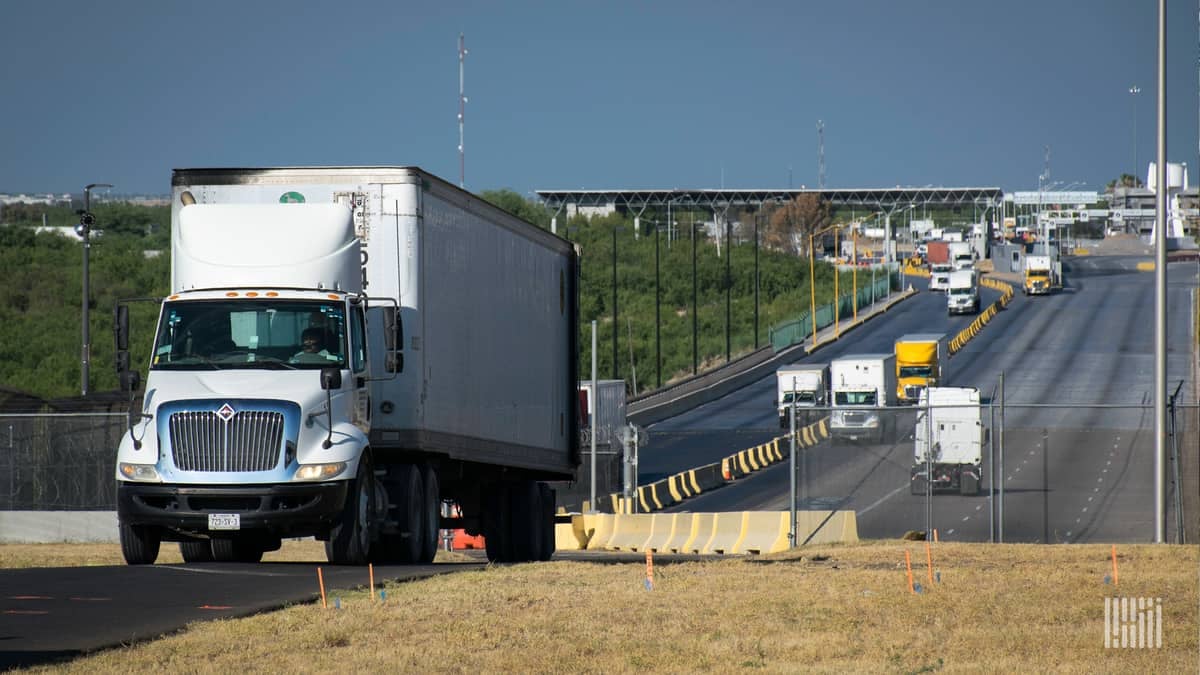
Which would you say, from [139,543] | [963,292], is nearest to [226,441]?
[139,543]

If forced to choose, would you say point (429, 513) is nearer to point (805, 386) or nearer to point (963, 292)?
point (805, 386)

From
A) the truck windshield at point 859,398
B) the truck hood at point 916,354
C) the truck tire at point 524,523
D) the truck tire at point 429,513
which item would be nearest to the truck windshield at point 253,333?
the truck tire at point 429,513

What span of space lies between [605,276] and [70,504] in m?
107

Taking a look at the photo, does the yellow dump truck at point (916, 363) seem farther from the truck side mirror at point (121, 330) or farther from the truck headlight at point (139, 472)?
the truck headlight at point (139, 472)

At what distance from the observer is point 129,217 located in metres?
167

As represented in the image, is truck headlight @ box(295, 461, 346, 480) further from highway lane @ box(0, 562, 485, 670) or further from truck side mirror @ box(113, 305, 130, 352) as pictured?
truck side mirror @ box(113, 305, 130, 352)

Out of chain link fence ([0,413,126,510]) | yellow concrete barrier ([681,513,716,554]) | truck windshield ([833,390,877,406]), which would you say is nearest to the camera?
yellow concrete barrier ([681,513,716,554])

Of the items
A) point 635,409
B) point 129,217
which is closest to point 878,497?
point 635,409

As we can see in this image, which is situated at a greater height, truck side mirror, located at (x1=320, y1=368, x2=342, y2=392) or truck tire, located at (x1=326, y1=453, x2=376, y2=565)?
truck side mirror, located at (x1=320, y1=368, x2=342, y2=392)

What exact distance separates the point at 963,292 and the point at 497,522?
89847 millimetres

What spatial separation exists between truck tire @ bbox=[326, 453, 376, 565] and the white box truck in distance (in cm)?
2

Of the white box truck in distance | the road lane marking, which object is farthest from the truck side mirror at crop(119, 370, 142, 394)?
the road lane marking

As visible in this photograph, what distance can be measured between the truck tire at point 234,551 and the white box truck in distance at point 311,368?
24 mm

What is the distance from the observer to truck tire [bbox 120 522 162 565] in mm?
18047
